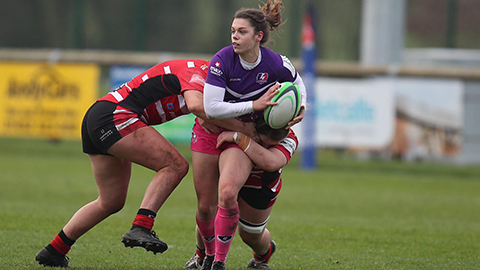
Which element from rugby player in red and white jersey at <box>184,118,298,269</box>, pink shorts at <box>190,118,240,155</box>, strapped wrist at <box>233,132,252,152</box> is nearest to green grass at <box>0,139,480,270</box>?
rugby player in red and white jersey at <box>184,118,298,269</box>

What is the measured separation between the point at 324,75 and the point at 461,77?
9.71 feet

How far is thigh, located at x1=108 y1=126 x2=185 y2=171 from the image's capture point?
15.1 feet

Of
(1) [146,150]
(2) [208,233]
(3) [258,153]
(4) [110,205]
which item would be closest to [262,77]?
(3) [258,153]

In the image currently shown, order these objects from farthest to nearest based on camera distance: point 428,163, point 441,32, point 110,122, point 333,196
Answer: point 441,32 → point 428,163 → point 333,196 → point 110,122

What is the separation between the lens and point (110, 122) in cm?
462

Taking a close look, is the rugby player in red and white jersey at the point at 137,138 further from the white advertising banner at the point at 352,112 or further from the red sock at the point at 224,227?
the white advertising banner at the point at 352,112

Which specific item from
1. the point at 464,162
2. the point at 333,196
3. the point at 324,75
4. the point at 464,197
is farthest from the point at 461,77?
the point at 333,196

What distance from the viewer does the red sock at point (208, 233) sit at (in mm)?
4812

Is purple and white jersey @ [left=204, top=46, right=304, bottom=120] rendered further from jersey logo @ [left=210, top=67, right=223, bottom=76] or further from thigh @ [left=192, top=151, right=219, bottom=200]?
thigh @ [left=192, top=151, right=219, bottom=200]

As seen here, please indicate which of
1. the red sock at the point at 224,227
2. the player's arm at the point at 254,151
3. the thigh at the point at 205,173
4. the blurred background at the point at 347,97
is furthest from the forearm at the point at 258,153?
the blurred background at the point at 347,97

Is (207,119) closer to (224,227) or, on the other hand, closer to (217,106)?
→ (217,106)

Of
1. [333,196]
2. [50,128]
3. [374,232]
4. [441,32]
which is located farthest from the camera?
[441,32]

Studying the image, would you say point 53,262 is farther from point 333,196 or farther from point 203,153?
point 333,196

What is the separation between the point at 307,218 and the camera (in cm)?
816
